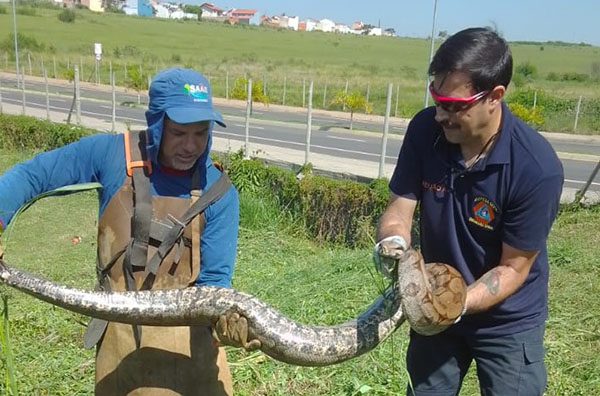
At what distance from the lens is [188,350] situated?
3055mm

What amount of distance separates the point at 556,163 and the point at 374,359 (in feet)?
10.4

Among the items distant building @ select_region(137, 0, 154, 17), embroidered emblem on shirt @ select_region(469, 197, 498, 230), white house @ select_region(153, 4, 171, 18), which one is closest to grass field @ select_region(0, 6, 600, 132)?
embroidered emblem on shirt @ select_region(469, 197, 498, 230)

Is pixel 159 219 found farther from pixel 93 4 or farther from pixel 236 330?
pixel 93 4

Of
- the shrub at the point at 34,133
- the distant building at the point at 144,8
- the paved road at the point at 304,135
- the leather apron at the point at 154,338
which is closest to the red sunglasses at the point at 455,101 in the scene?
the leather apron at the point at 154,338

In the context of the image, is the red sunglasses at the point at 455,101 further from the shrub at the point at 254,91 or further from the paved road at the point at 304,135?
the shrub at the point at 254,91

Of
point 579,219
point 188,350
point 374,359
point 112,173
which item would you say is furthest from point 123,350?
point 579,219

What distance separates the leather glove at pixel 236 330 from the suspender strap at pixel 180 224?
0.41 meters

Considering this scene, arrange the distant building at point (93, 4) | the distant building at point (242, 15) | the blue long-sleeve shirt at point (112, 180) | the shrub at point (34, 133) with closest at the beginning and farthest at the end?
the blue long-sleeve shirt at point (112, 180)
the shrub at point (34, 133)
the distant building at point (93, 4)
the distant building at point (242, 15)

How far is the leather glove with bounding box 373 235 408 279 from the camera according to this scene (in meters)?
2.58

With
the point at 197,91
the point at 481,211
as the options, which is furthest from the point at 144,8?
the point at 481,211

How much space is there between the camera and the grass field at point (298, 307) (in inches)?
201

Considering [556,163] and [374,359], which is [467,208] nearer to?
[556,163]

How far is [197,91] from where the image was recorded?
2875mm

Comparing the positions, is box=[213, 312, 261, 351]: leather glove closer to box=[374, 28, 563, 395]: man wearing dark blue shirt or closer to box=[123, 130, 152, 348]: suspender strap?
box=[123, 130, 152, 348]: suspender strap
